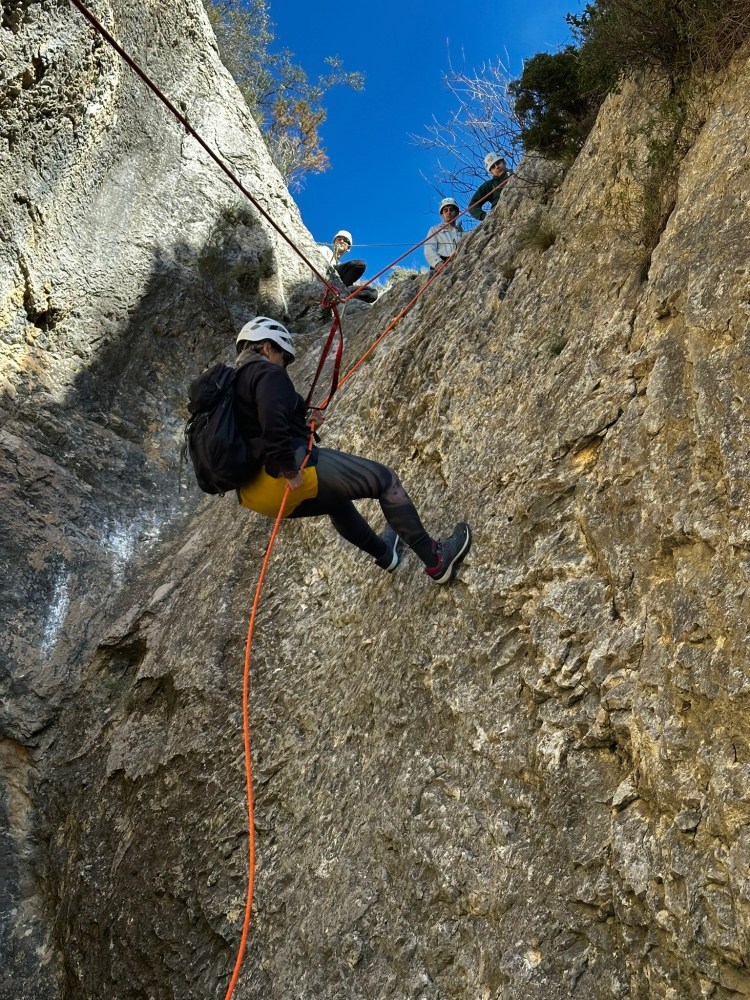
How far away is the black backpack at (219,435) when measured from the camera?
5.48 metres

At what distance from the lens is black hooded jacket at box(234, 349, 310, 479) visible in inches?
213

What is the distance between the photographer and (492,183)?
419 inches

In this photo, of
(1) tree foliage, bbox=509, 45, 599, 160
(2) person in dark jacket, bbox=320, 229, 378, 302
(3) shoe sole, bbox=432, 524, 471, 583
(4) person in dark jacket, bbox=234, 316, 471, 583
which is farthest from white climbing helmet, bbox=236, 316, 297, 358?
(2) person in dark jacket, bbox=320, 229, 378, 302

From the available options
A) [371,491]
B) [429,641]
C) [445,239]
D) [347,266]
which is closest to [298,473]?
[371,491]

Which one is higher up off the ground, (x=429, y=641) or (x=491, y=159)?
Answer: (x=491, y=159)

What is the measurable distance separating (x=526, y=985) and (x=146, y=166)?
36.5 feet

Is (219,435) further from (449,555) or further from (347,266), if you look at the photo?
(347,266)

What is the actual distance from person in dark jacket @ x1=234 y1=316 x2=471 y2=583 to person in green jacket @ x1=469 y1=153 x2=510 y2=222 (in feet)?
18.1

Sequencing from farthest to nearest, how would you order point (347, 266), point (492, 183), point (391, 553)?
point (347, 266) → point (492, 183) → point (391, 553)

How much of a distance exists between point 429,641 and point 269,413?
5.91 feet

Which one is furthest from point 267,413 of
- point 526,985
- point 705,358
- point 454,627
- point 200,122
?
point 200,122

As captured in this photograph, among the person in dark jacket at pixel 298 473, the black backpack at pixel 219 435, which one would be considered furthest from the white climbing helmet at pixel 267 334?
the black backpack at pixel 219 435

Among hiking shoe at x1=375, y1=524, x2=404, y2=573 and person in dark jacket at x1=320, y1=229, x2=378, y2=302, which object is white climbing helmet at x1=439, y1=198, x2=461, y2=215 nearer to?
person in dark jacket at x1=320, y1=229, x2=378, y2=302

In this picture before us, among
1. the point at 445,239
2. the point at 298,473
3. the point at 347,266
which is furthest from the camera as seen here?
the point at 347,266
